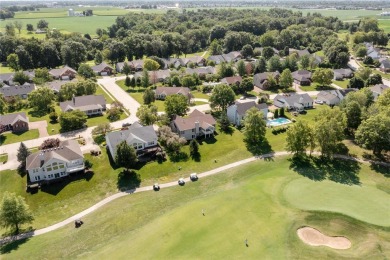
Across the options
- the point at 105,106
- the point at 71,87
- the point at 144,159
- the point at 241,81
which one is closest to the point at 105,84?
the point at 71,87

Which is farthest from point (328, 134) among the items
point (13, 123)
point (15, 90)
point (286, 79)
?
point (15, 90)

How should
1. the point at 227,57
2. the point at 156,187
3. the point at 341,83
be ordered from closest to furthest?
the point at 156,187 < the point at 341,83 < the point at 227,57

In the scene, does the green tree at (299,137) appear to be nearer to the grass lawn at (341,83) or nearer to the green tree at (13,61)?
the grass lawn at (341,83)

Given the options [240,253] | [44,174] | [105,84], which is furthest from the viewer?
[105,84]

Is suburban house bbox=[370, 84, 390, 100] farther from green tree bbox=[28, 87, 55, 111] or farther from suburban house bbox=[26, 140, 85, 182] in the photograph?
green tree bbox=[28, 87, 55, 111]

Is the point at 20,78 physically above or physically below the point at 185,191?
above

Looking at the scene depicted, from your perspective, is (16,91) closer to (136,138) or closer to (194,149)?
(136,138)

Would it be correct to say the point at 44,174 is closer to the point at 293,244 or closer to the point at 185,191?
the point at 185,191

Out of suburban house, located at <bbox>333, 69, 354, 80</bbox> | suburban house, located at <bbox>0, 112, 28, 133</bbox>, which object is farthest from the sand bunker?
suburban house, located at <bbox>333, 69, 354, 80</bbox>
